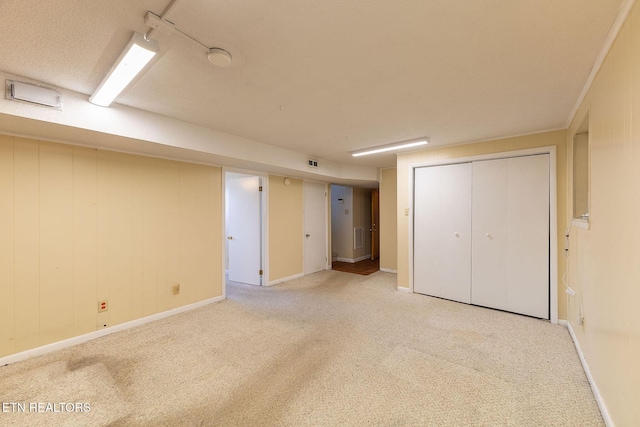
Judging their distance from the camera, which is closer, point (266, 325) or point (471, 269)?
point (266, 325)

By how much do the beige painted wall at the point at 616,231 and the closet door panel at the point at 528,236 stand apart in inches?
46.8

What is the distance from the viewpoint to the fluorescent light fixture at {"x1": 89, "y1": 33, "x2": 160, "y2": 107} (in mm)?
1517

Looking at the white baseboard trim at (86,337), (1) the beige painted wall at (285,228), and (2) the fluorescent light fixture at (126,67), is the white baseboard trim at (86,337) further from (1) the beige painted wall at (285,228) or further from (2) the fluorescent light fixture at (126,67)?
(2) the fluorescent light fixture at (126,67)

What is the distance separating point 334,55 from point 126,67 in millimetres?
1401

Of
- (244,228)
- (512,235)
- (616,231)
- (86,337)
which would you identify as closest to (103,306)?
(86,337)

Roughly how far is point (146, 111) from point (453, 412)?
12.1 feet

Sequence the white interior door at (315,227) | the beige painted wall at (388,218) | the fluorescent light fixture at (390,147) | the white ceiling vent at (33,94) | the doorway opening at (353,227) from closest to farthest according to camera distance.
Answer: the white ceiling vent at (33,94) < the fluorescent light fixture at (390,147) < the white interior door at (315,227) < the beige painted wall at (388,218) < the doorway opening at (353,227)

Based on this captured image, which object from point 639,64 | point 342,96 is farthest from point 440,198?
point 639,64

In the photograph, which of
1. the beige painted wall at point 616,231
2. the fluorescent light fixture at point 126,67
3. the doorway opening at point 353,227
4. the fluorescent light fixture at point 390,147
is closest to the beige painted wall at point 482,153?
the fluorescent light fixture at point 390,147

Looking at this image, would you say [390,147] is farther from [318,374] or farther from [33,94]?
[33,94]

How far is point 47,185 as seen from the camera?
257cm

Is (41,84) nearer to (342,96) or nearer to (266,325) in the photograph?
(342,96)

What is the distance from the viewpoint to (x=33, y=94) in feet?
6.61

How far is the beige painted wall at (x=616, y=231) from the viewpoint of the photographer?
4.23ft
